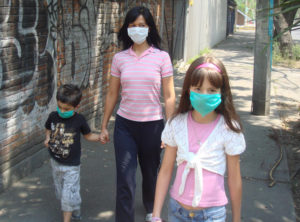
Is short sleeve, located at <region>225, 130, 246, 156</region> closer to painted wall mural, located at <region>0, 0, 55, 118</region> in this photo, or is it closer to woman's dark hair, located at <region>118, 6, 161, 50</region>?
woman's dark hair, located at <region>118, 6, 161, 50</region>

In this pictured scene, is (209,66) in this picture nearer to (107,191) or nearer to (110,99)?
(110,99)

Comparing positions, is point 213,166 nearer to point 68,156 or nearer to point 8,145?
point 68,156


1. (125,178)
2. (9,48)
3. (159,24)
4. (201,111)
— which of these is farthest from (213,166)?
(159,24)

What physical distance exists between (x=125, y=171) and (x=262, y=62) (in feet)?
16.4

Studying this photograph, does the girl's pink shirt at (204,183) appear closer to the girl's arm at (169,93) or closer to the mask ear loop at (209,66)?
the mask ear loop at (209,66)

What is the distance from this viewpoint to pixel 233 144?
2.33 m

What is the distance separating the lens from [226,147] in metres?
2.35

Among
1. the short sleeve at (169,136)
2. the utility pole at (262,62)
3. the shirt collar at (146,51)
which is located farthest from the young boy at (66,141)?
the utility pole at (262,62)

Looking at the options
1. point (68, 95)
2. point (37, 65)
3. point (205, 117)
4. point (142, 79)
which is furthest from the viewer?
point (37, 65)

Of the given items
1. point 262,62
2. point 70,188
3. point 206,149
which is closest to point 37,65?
point 70,188

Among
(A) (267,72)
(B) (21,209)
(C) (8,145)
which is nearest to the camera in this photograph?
(B) (21,209)

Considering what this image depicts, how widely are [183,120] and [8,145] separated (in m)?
2.61

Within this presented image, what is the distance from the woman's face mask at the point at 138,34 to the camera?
3.44 m

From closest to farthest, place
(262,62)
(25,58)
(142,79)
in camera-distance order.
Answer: (142,79)
(25,58)
(262,62)
